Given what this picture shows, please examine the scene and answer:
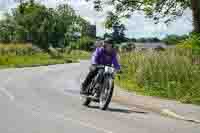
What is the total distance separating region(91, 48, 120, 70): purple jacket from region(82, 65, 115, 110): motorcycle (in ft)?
0.53

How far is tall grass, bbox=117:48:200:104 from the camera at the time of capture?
59.0 feet

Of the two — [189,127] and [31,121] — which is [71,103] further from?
[189,127]

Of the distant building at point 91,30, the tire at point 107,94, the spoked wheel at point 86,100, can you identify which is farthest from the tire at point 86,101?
the distant building at point 91,30

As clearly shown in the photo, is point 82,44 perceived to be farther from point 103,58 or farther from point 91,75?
point 103,58

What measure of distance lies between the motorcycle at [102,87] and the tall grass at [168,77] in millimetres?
2619

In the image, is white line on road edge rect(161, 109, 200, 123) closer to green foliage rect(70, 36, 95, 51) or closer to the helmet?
the helmet

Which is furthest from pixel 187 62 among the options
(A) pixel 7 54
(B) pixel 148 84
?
(A) pixel 7 54

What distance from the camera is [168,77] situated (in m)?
21.3

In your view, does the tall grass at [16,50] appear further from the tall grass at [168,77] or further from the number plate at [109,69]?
the number plate at [109,69]

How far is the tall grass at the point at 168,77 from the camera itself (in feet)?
59.0

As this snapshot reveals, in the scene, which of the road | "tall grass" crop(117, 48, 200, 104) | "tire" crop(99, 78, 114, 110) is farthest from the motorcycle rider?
"tall grass" crop(117, 48, 200, 104)

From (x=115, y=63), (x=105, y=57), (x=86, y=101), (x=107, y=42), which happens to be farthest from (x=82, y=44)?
(x=107, y=42)

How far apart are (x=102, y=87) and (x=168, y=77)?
6430 mm

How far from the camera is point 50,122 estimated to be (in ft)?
41.4
